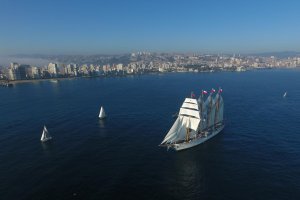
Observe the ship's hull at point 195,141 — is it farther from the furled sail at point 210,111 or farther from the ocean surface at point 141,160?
the furled sail at point 210,111

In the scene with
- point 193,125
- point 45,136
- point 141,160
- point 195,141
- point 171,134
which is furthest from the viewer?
point 45,136

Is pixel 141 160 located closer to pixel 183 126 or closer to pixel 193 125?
pixel 183 126

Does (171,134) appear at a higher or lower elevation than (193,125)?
lower

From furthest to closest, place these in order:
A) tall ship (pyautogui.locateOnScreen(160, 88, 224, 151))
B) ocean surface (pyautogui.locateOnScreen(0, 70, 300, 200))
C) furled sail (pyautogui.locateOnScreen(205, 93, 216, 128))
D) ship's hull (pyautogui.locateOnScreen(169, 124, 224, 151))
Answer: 1. furled sail (pyautogui.locateOnScreen(205, 93, 216, 128))
2. tall ship (pyautogui.locateOnScreen(160, 88, 224, 151))
3. ship's hull (pyautogui.locateOnScreen(169, 124, 224, 151))
4. ocean surface (pyautogui.locateOnScreen(0, 70, 300, 200))

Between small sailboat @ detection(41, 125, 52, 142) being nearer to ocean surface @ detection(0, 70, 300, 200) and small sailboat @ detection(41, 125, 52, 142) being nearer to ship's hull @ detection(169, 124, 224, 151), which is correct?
ocean surface @ detection(0, 70, 300, 200)

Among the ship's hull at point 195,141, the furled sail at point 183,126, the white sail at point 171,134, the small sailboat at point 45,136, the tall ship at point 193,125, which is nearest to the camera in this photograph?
the white sail at point 171,134

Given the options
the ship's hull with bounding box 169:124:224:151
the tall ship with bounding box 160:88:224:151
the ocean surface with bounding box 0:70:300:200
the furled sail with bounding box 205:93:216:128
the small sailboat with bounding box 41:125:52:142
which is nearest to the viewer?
the ocean surface with bounding box 0:70:300:200

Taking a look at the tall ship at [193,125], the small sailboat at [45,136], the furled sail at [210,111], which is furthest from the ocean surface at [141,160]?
the furled sail at [210,111]

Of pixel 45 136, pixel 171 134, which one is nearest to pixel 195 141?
pixel 171 134

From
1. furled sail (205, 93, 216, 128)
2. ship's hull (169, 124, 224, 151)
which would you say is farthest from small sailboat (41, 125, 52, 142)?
furled sail (205, 93, 216, 128)
